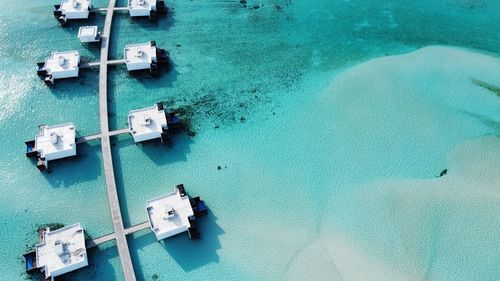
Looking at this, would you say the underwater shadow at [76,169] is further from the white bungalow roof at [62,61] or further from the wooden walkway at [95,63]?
the wooden walkway at [95,63]

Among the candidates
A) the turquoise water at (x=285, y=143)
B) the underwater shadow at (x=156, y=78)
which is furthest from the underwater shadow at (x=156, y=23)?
the underwater shadow at (x=156, y=78)

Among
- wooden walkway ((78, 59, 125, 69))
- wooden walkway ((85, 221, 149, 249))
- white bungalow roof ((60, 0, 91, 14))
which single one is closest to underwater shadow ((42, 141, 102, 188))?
wooden walkway ((85, 221, 149, 249))

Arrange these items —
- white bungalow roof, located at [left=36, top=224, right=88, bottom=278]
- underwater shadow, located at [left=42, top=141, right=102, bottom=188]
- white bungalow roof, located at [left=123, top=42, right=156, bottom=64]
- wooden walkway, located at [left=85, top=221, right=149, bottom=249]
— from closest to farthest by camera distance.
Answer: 1. white bungalow roof, located at [left=36, top=224, right=88, bottom=278]
2. wooden walkway, located at [left=85, top=221, right=149, bottom=249]
3. underwater shadow, located at [left=42, top=141, right=102, bottom=188]
4. white bungalow roof, located at [left=123, top=42, right=156, bottom=64]

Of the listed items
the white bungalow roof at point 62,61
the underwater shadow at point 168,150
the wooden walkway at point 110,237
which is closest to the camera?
the wooden walkway at point 110,237

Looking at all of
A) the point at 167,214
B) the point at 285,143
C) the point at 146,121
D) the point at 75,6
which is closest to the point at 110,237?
the point at 167,214

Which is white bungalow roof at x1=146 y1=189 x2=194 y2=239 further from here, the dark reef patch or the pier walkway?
the dark reef patch

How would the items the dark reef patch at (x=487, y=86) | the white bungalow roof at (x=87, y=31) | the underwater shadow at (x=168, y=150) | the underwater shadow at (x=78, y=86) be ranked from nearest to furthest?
the underwater shadow at (x=168, y=150) < the underwater shadow at (x=78, y=86) < the dark reef patch at (x=487, y=86) < the white bungalow roof at (x=87, y=31)
